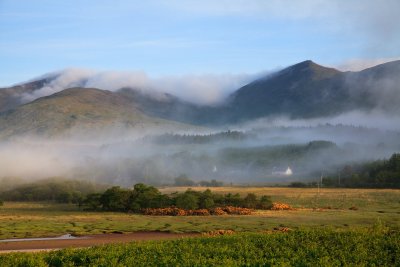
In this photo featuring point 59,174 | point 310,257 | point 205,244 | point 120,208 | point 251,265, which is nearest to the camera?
point 251,265

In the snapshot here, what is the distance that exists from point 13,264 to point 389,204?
62.5 meters

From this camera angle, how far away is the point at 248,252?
29.4m

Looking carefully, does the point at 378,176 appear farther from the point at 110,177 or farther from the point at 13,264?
the point at 13,264

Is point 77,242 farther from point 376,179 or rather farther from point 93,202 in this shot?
point 376,179

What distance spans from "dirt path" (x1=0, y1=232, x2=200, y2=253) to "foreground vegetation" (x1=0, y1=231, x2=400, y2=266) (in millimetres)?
11773

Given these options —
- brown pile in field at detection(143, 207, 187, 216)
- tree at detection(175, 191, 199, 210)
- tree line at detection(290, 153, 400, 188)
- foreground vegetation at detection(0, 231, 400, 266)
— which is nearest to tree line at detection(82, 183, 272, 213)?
tree at detection(175, 191, 199, 210)

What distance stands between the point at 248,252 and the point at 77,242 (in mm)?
21035

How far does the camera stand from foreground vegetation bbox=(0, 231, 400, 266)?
27.4 metres

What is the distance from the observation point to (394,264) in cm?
2698

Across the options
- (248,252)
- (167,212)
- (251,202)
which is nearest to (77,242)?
(248,252)

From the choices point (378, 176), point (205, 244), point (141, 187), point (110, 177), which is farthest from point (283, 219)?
point (110, 177)

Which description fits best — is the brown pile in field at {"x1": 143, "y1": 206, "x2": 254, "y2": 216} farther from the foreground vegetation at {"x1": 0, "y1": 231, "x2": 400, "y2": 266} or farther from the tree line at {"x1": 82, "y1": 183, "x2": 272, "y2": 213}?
the foreground vegetation at {"x1": 0, "y1": 231, "x2": 400, "y2": 266}

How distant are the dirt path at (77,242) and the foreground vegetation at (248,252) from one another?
11.8 metres

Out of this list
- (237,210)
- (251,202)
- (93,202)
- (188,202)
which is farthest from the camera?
(93,202)
